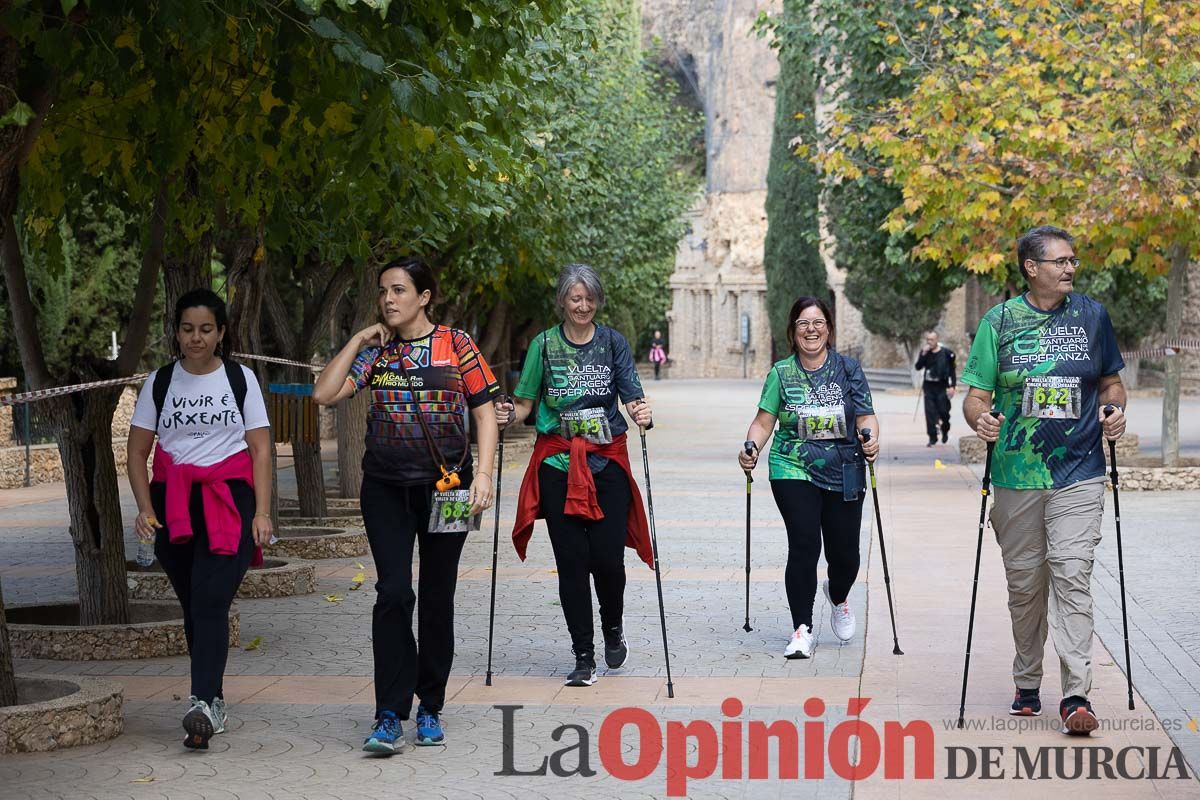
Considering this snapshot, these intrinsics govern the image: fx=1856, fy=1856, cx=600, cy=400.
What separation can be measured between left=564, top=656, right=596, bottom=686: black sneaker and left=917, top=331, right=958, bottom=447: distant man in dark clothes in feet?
60.4

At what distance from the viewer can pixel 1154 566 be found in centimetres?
1282

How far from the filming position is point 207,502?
732 centimetres

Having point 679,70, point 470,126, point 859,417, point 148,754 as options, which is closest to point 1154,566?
point 859,417

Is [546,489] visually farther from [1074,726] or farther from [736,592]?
[736,592]

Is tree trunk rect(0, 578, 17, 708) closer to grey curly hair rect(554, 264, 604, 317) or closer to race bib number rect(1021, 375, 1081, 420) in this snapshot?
grey curly hair rect(554, 264, 604, 317)

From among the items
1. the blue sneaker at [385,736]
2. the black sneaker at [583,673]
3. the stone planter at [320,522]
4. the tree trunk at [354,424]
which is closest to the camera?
the blue sneaker at [385,736]

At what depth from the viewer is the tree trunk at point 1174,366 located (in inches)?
789

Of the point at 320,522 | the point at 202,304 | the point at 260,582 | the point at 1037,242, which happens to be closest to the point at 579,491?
the point at 202,304

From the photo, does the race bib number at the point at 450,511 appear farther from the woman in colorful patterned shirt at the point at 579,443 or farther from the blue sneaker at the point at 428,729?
the woman in colorful patterned shirt at the point at 579,443

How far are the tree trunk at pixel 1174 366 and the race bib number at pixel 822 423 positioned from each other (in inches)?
452

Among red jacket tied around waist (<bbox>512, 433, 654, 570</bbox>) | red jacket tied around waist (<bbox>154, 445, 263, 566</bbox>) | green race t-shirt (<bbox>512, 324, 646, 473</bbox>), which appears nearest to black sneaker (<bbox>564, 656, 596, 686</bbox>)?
red jacket tied around waist (<bbox>512, 433, 654, 570</bbox>)

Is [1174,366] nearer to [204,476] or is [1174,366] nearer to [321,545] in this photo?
[321,545]

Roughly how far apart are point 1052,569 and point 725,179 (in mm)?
74170

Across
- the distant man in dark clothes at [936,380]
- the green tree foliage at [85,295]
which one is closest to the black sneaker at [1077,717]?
the distant man in dark clothes at [936,380]
